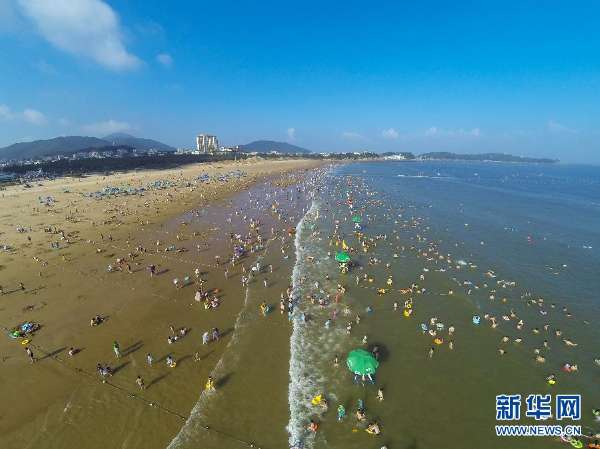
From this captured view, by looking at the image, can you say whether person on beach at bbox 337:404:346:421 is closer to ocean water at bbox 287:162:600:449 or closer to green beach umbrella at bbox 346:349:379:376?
ocean water at bbox 287:162:600:449

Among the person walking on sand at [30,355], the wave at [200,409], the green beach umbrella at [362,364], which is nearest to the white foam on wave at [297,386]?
the green beach umbrella at [362,364]

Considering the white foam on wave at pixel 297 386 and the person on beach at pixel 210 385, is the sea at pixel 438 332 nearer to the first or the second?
the white foam on wave at pixel 297 386

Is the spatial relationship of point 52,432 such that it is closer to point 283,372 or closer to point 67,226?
point 283,372

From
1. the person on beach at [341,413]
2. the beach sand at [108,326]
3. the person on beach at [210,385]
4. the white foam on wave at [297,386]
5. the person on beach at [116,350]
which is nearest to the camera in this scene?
the white foam on wave at [297,386]

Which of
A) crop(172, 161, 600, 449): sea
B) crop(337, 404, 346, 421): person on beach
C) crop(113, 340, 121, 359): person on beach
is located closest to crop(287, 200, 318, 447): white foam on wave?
crop(172, 161, 600, 449): sea

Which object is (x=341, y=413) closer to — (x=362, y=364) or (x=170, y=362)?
(x=362, y=364)

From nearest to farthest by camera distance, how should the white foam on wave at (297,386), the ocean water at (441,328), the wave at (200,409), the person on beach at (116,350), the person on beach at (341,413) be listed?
the wave at (200,409) → the white foam on wave at (297,386) → the person on beach at (341,413) → the ocean water at (441,328) → the person on beach at (116,350)
